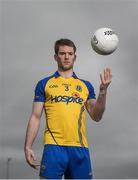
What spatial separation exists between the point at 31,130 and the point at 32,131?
0.08 ft

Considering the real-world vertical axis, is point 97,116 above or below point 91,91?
below

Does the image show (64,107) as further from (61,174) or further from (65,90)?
(61,174)

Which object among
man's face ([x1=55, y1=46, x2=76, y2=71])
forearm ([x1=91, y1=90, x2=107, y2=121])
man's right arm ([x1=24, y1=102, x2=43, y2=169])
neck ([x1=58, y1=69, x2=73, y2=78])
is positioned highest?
man's face ([x1=55, y1=46, x2=76, y2=71])

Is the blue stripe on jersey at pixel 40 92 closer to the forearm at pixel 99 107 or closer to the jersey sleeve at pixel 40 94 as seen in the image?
the jersey sleeve at pixel 40 94

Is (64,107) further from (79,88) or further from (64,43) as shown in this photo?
(64,43)

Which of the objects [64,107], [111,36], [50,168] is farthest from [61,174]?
[111,36]

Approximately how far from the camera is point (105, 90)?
9.93 meters

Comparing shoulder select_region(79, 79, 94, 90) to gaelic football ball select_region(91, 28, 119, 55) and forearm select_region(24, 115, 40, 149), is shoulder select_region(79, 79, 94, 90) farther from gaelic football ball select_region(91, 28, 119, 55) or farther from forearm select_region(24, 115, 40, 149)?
forearm select_region(24, 115, 40, 149)

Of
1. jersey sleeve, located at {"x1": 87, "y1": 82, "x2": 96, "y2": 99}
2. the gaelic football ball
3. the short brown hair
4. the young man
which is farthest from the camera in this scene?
the gaelic football ball

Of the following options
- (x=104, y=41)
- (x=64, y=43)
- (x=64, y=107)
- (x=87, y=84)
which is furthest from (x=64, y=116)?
(x=104, y=41)

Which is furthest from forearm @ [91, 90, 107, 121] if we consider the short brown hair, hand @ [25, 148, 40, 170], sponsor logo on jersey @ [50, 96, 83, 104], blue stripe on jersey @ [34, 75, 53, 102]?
hand @ [25, 148, 40, 170]

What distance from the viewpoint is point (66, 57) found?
1027 centimetres

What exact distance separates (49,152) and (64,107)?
2.74 ft

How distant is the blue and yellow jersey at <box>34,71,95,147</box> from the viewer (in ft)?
32.6
